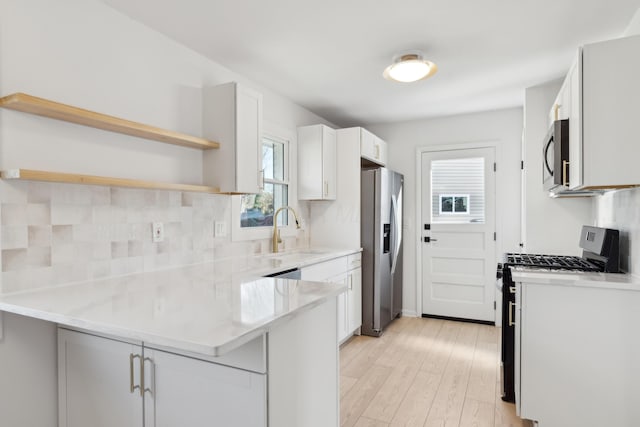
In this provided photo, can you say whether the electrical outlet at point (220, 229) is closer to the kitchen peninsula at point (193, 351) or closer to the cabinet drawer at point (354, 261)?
the kitchen peninsula at point (193, 351)

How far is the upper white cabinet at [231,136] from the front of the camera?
2449 mm

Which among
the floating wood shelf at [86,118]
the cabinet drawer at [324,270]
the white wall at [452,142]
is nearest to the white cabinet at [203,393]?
the floating wood shelf at [86,118]

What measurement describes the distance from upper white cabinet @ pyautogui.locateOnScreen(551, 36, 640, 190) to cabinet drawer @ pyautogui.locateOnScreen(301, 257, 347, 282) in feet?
5.85

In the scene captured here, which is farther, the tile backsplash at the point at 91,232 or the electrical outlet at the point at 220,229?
the electrical outlet at the point at 220,229

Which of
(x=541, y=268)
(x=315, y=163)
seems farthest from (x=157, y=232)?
(x=541, y=268)

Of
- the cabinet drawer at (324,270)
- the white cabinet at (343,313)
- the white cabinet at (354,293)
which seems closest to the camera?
the cabinet drawer at (324,270)

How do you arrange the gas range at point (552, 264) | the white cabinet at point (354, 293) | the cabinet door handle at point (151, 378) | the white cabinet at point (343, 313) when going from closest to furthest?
the cabinet door handle at point (151, 378)
the gas range at point (552, 264)
the white cabinet at point (343, 313)
the white cabinet at point (354, 293)

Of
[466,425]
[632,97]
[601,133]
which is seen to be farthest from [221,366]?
[632,97]

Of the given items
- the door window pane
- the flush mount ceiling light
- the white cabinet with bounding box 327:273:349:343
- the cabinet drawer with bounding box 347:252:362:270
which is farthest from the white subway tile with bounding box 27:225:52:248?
the door window pane

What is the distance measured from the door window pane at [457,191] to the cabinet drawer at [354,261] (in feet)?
3.90

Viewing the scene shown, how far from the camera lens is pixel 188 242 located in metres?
2.43

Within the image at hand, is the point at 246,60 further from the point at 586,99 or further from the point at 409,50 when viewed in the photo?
the point at 586,99

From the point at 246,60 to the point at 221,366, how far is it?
220 centimetres

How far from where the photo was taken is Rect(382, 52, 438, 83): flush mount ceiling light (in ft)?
8.40
